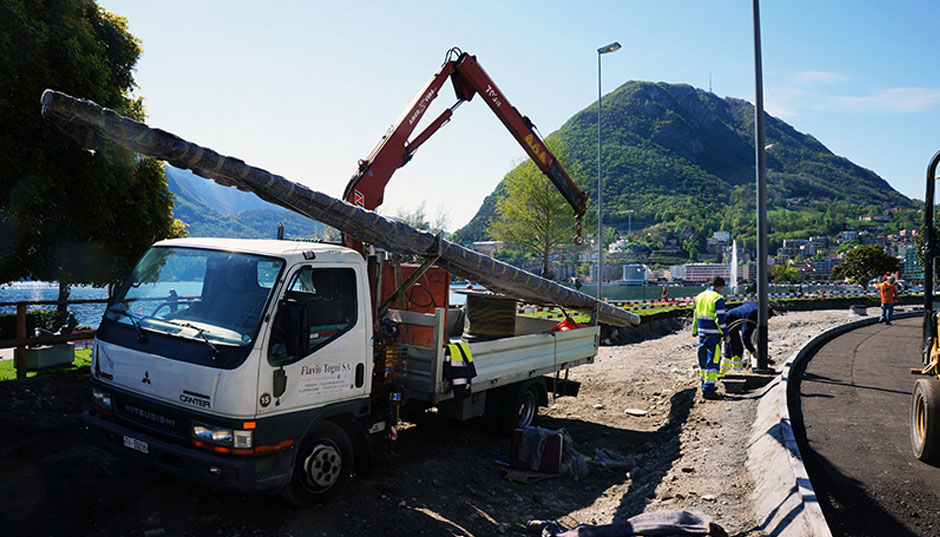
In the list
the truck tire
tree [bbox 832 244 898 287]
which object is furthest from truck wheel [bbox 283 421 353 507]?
tree [bbox 832 244 898 287]

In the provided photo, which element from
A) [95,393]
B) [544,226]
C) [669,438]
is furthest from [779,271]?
[95,393]

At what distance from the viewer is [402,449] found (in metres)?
7.09

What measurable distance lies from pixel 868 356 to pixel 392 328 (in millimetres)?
11616

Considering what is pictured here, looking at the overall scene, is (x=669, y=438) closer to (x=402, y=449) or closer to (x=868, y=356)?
(x=402, y=449)

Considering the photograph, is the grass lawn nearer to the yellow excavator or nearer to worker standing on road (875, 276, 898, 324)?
the yellow excavator

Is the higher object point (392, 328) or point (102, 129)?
point (102, 129)

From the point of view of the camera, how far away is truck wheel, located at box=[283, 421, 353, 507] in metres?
4.79

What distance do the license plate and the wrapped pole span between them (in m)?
2.15

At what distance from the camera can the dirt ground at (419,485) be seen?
4.63 metres

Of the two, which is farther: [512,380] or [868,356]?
[868,356]

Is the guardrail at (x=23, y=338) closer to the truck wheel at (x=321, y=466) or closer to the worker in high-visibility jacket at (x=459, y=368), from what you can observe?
the truck wheel at (x=321, y=466)

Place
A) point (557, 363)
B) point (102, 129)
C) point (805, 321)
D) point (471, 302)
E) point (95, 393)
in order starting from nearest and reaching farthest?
point (102, 129)
point (95, 393)
point (557, 363)
point (471, 302)
point (805, 321)

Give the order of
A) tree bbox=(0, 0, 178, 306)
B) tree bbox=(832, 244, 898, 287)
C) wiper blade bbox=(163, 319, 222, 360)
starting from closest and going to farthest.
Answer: wiper blade bbox=(163, 319, 222, 360) → tree bbox=(0, 0, 178, 306) → tree bbox=(832, 244, 898, 287)

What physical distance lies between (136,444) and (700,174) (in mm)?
155060
